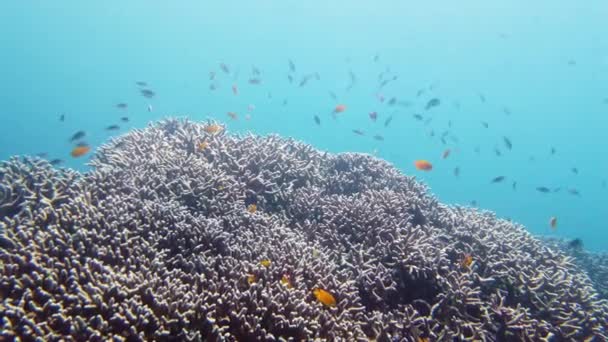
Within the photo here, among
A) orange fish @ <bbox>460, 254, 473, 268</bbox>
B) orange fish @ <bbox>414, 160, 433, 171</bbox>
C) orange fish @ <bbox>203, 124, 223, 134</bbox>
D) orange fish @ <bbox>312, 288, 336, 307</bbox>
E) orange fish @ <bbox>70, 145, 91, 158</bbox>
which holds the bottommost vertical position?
orange fish @ <bbox>312, 288, 336, 307</bbox>

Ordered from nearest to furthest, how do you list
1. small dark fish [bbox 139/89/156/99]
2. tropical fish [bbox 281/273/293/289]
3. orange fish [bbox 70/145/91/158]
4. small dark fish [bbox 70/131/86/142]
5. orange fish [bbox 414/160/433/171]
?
tropical fish [bbox 281/273/293/289] → orange fish [bbox 70/145/91/158] → small dark fish [bbox 70/131/86/142] → orange fish [bbox 414/160/433/171] → small dark fish [bbox 139/89/156/99]

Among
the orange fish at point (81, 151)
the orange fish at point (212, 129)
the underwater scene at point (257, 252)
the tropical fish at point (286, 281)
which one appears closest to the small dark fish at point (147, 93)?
the underwater scene at point (257, 252)

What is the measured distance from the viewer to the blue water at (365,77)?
77.0 metres

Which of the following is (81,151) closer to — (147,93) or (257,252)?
(147,93)

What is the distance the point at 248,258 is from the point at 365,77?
106 metres

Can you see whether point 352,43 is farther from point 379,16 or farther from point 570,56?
point 570,56

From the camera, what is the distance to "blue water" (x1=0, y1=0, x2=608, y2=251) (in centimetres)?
7700

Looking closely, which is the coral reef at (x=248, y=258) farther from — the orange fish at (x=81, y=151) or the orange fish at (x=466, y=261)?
the orange fish at (x=81, y=151)

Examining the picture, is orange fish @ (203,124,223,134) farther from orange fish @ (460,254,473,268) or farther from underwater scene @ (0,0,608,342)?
orange fish @ (460,254,473,268)

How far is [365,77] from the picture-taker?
348ft

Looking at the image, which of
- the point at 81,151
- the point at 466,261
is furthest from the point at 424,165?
the point at 81,151

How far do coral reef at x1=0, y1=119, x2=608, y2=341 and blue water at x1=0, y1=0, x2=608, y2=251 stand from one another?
61.6 metres

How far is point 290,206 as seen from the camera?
6.79m

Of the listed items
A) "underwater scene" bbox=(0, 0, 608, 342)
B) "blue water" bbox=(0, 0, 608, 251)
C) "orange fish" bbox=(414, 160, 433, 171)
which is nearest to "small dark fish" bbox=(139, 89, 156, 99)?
"underwater scene" bbox=(0, 0, 608, 342)
